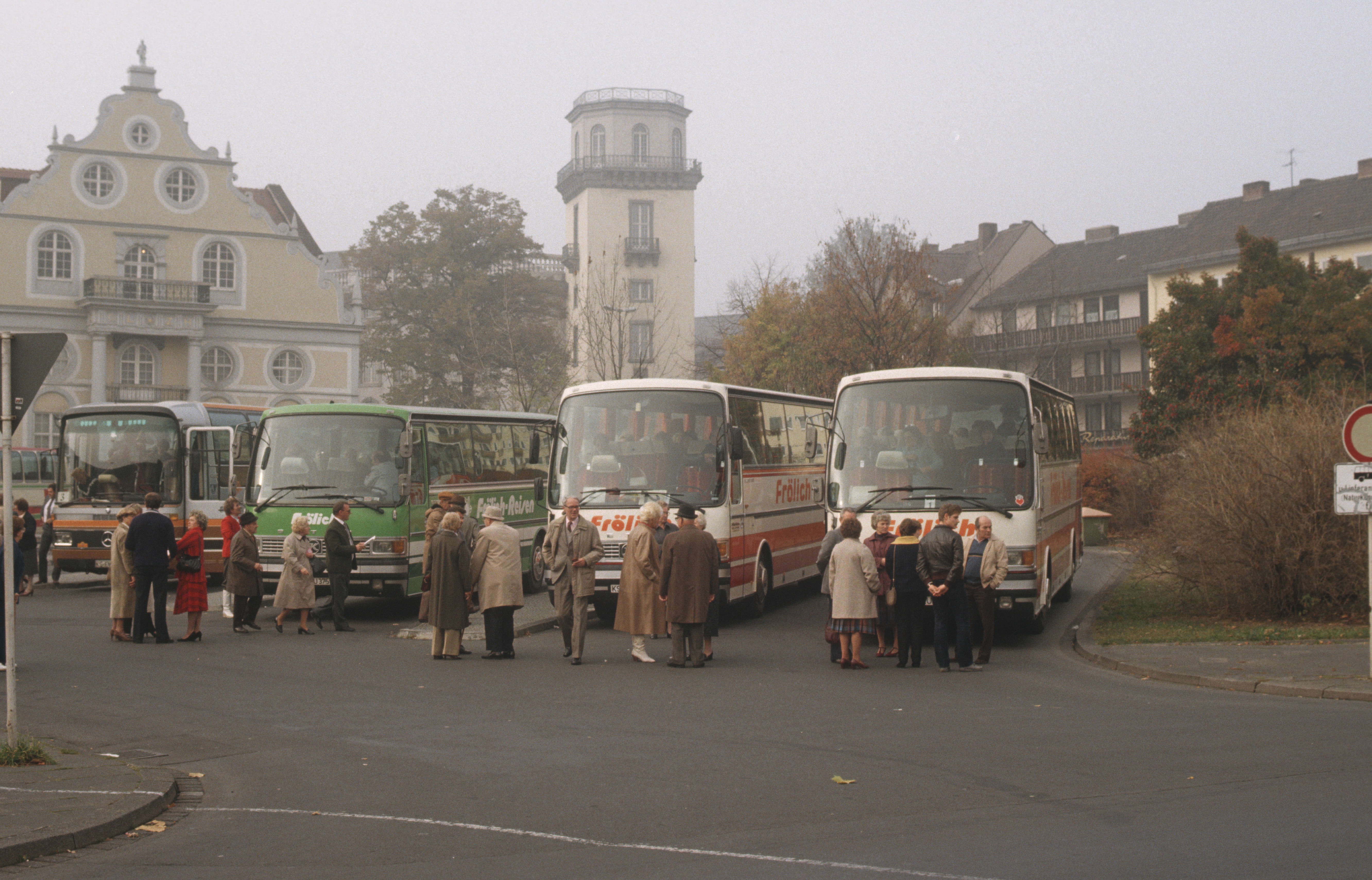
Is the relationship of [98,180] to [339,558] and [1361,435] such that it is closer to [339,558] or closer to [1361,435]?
[339,558]

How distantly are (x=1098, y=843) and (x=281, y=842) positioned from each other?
167 inches

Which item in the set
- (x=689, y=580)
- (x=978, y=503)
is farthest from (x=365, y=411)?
(x=978, y=503)

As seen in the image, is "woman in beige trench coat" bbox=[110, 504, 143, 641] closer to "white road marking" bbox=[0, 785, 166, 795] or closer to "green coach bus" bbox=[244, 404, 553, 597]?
"green coach bus" bbox=[244, 404, 553, 597]

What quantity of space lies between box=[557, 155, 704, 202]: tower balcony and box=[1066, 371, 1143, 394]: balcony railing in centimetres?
2788

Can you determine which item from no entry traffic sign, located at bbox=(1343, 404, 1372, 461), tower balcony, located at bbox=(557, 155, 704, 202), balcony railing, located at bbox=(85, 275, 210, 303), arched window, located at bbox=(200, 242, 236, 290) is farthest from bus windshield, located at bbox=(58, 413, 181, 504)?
tower balcony, located at bbox=(557, 155, 704, 202)

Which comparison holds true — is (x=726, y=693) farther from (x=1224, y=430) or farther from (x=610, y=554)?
(x=1224, y=430)

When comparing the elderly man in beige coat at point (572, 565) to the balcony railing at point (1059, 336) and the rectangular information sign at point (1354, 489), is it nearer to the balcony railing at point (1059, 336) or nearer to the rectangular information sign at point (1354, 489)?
the rectangular information sign at point (1354, 489)

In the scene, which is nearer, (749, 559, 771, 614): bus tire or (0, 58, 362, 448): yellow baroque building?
(749, 559, 771, 614): bus tire

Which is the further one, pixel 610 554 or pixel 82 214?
pixel 82 214

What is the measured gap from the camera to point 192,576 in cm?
1803

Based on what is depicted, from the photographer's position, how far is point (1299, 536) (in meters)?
17.7

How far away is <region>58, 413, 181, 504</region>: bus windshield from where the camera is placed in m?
25.5

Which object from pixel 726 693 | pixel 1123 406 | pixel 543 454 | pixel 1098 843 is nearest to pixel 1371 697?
pixel 726 693

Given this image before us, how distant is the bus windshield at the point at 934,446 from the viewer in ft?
55.8
